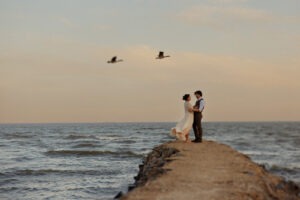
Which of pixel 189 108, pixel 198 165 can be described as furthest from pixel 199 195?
pixel 189 108

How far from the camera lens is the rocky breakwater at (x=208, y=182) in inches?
303

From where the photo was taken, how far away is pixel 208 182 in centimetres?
877

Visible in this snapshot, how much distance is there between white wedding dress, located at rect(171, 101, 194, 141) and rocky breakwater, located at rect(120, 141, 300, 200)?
2.61 m

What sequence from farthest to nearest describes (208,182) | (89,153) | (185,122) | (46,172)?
(89,153) → (46,172) → (185,122) → (208,182)

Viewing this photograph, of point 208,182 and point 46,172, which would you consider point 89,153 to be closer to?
point 46,172

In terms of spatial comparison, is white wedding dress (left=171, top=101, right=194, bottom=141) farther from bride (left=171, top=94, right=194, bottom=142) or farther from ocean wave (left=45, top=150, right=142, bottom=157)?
ocean wave (left=45, top=150, right=142, bottom=157)

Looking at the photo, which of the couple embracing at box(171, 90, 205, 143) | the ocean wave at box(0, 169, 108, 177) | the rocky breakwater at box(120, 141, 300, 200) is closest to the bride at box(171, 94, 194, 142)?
the couple embracing at box(171, 90, 205, 143)

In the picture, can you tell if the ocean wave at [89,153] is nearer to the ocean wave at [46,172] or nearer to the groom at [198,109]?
the ocean wave at [46,172]

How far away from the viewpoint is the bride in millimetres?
15844

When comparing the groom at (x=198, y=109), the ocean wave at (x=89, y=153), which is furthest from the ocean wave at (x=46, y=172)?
the ocean wave at (x=89, y=153)

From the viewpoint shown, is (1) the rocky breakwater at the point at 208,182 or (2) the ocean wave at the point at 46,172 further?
(2) the ocean wave at the point at 46,172

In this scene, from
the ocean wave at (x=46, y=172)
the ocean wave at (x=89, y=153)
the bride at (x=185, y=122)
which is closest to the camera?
the bride at (x=185, y=122)

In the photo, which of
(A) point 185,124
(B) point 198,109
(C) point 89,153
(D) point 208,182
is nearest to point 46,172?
(A) point 185,124

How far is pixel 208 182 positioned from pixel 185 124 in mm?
7474
